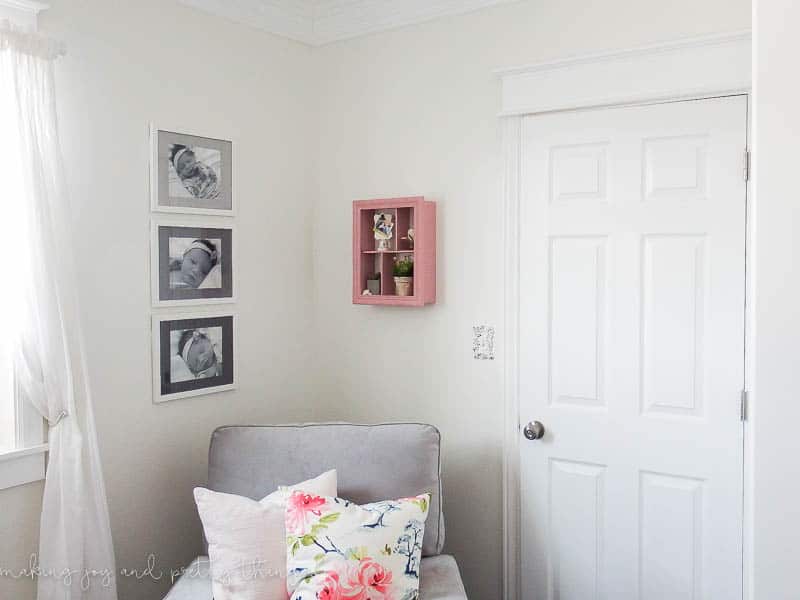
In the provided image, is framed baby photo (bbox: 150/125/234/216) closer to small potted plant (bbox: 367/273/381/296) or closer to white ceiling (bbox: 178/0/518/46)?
white ceiling (bbox: 178/0/518/46)

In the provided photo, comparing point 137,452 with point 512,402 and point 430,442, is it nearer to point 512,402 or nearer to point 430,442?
point 430,442

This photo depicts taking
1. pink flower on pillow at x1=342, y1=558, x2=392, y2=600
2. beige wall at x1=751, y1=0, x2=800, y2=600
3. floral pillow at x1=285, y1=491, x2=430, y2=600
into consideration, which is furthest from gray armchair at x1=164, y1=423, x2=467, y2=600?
beige wall at x1=751, y1=0, x2=800, y2=600

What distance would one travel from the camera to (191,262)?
2.68 metres

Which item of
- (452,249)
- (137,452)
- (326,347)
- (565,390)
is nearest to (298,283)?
(326,347)

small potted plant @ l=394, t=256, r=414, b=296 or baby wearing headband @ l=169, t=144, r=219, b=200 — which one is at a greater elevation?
baby wearing headband @ l=169, t=144, r=219, b=200

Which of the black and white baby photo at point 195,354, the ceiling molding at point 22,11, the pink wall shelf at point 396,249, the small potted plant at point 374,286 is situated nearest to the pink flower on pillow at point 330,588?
the black and white baby photo at point 195,354

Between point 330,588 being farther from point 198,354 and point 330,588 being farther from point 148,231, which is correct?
point 148,231

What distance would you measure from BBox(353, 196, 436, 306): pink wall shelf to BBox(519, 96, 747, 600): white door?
1.17ft

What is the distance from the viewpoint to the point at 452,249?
111 inches

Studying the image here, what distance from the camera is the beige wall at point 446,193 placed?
2680 millimetres

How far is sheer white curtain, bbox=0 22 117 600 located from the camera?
6.89 ft

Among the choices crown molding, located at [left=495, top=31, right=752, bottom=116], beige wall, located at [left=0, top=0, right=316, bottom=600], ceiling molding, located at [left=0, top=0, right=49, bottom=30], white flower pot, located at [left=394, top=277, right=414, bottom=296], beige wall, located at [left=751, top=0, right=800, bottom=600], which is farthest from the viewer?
white flower pot, located at [left=394, top=277, right=414, bottom=296]

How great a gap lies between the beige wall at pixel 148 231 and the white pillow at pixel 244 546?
1.63 ft

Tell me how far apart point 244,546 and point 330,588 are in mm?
276
